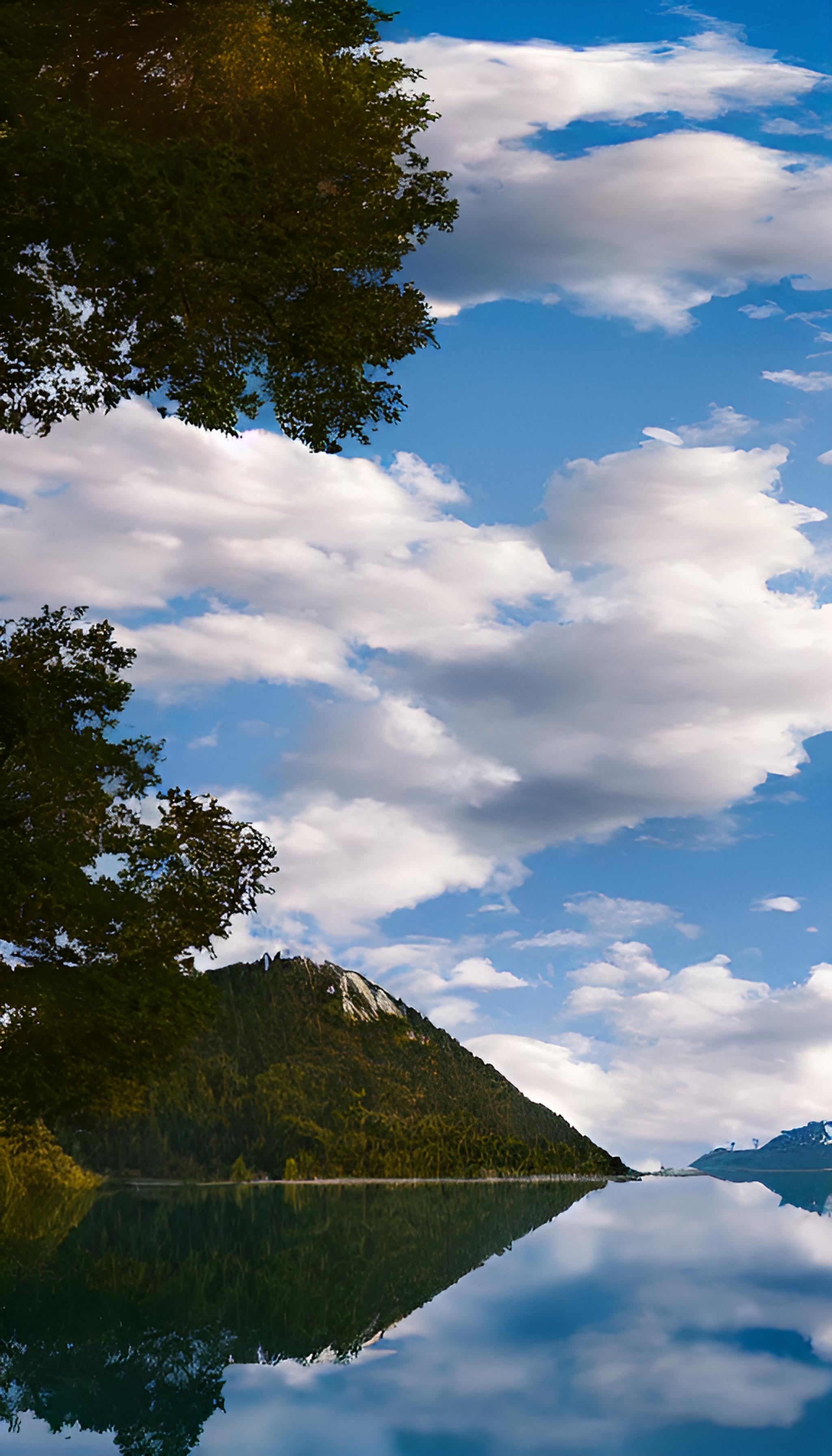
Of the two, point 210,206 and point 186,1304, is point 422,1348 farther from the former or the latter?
point 210,206

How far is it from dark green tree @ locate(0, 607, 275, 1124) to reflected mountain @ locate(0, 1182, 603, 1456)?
3.53 meters

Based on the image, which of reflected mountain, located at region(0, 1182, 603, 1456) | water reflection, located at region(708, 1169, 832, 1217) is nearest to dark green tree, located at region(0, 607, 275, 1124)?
reflected mountain, located at region(0, 1182, 603, 1456)

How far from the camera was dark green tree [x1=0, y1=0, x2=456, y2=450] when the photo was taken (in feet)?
48.2

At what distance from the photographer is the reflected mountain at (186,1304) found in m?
9.29

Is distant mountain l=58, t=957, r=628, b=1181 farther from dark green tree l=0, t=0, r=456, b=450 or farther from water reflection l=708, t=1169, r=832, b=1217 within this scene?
dark green tree l=0, t=0, r=456, b=450

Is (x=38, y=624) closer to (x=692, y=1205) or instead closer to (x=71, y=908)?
(x=71, y=908)

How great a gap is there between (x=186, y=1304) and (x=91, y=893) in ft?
31.8

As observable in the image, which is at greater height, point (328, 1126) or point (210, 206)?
point (210, 206)

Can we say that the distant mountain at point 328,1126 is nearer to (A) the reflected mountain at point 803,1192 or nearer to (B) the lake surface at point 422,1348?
(A) the reflected mountain at point 803,1192

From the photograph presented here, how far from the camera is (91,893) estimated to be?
74.2 ft

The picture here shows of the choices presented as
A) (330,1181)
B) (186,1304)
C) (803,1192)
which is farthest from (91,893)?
(330,1181)

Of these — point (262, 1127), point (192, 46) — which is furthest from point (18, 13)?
point (262, 1127)

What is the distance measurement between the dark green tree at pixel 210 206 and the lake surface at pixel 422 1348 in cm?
1199

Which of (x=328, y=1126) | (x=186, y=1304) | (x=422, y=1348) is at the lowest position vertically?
Answer: (x=328, y=1126)
